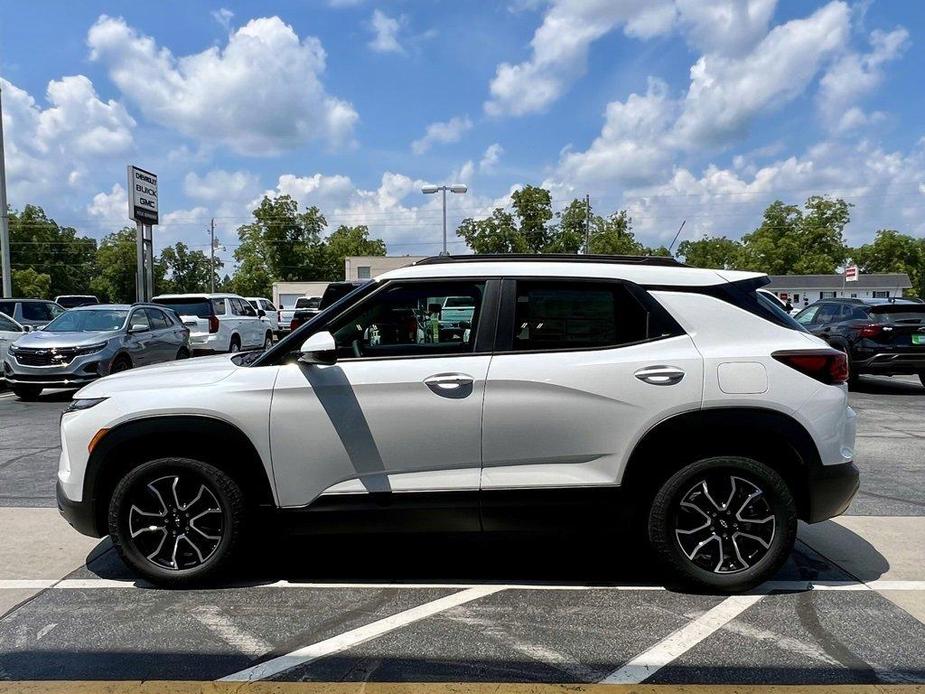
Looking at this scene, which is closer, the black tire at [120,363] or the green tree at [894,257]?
the black tire at [120,363]

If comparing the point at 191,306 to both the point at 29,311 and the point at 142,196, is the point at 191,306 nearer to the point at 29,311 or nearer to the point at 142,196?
the point at 29,311

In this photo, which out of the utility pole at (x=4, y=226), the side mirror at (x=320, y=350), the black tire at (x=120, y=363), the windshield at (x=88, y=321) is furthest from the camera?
the utility pole at (x=4, y=226)

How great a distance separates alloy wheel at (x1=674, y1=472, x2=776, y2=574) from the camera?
3836 millimetres

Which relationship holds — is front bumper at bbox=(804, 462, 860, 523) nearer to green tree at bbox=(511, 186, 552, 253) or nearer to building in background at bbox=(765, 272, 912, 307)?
green tree at bbox=(511, 186, 552, 253)

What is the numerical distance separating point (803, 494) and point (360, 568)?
2.62m

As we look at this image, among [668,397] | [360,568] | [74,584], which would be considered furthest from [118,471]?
[668,397]

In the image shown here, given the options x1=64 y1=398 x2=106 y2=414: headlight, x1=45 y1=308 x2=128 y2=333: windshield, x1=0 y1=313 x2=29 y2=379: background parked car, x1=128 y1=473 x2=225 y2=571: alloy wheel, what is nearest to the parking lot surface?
x1=128 y1=473 x2=225 y2=571: alloy wheel

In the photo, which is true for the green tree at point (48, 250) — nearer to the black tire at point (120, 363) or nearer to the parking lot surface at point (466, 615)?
the black tire at point (120, 363)

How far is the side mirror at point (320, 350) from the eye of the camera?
3.66 m

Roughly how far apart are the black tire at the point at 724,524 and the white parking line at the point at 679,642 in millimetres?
116

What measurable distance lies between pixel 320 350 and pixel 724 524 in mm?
2380

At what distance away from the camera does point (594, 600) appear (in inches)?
153

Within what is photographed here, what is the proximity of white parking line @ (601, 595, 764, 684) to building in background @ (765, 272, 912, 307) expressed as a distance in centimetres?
8659

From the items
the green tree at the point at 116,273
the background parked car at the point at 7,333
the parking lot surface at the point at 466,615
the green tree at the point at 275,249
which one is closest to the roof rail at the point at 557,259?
the parking lot surface at the point at 466,615
